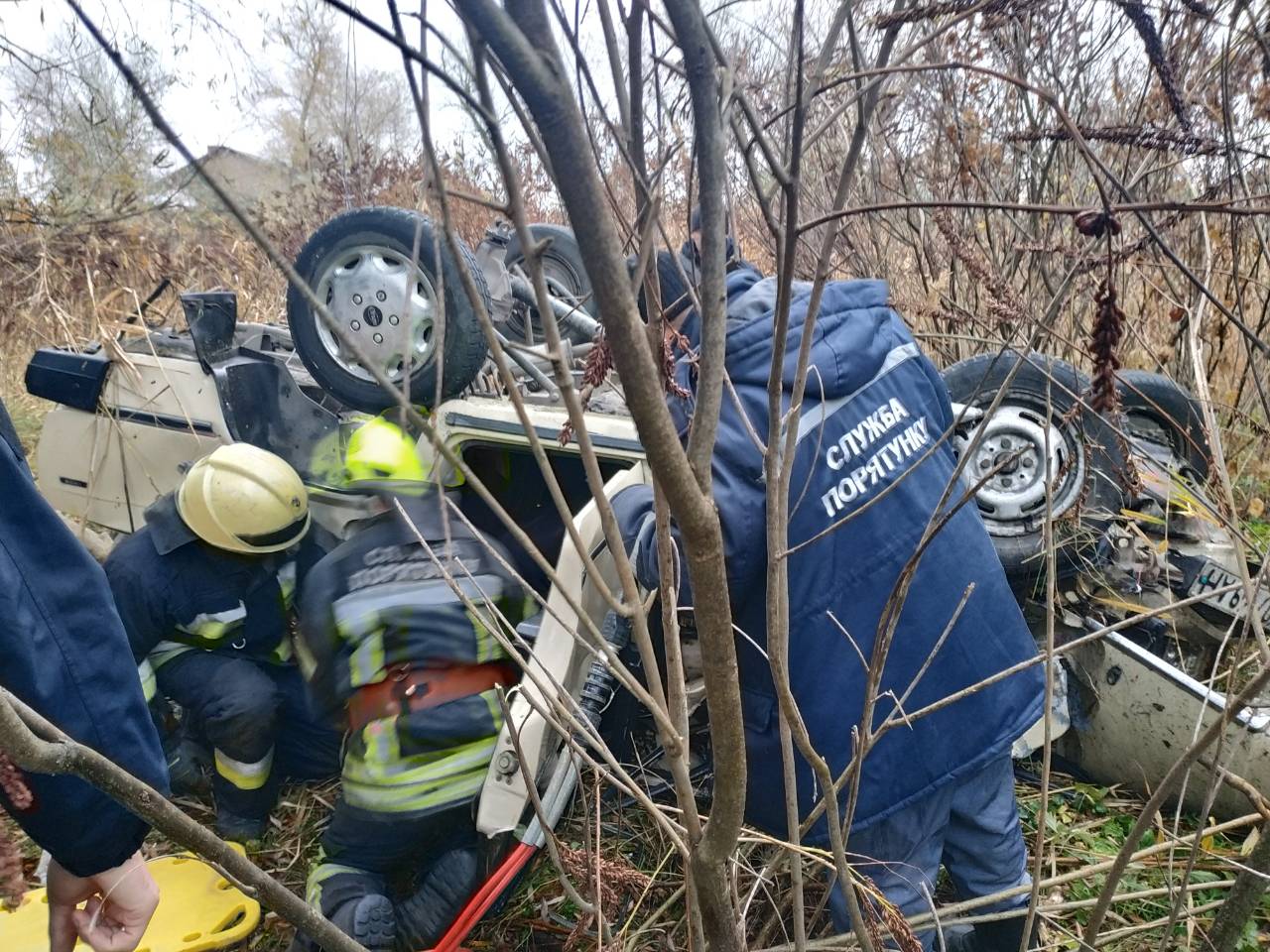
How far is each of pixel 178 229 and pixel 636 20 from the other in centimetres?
1048

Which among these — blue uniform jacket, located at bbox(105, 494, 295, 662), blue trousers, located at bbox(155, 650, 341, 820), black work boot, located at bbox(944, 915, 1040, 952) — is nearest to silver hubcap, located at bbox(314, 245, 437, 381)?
blue uniform jacket, located at bbox(105, 494, 295, 662)

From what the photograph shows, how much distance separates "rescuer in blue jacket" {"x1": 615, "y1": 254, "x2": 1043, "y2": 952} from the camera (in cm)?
188

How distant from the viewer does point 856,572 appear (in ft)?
6.27

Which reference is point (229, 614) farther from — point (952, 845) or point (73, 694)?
point (952, 845)

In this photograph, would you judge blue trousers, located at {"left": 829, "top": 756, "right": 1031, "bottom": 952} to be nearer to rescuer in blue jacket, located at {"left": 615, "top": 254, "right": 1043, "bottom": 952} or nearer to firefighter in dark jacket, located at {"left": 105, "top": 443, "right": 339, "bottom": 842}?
rescuer in blue jacket, located at {"left": 615, "top": 254, "right": 1043, "bottom": 952}

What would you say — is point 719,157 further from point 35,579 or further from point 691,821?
point 35,579

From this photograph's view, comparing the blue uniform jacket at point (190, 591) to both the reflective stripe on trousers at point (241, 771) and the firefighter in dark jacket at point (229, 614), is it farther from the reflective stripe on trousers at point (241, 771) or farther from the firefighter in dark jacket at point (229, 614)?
the reflective stripe on trousers at point (241, 771)

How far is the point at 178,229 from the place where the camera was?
976 centimetres

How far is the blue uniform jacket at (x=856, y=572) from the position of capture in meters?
1.88

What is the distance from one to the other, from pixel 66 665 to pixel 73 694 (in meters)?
0.04

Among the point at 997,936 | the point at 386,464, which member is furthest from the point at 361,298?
the point at 997,936

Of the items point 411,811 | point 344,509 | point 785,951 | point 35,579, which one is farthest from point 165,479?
point 785,951

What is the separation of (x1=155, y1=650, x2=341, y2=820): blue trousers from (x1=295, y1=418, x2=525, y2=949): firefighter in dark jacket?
1.97ft

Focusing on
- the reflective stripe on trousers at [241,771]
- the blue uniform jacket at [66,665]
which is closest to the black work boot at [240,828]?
the reflective stripe on trousers at [241,771]
